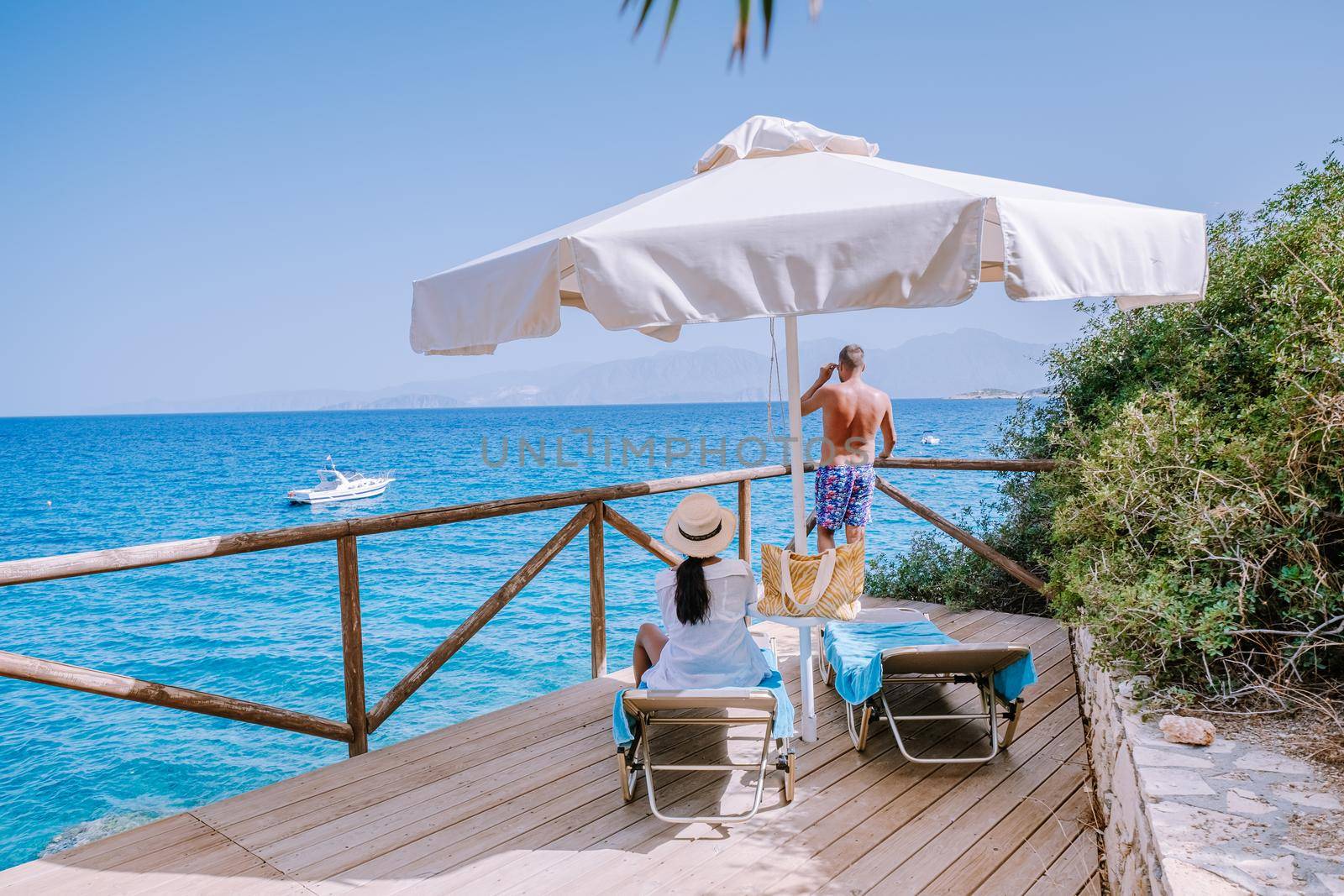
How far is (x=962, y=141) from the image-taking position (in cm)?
2998

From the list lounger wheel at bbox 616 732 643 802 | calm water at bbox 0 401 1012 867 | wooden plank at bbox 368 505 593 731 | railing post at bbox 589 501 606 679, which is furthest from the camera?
calm water at bbox 0 401 1012 867

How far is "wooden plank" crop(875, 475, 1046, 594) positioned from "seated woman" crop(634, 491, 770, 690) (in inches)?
99.3

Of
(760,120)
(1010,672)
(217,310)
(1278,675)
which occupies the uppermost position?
(217,310)

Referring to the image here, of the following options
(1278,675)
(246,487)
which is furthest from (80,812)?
(246,487)

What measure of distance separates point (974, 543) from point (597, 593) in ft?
8.57

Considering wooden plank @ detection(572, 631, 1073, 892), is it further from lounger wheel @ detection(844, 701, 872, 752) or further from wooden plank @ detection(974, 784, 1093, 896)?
wooden plank @ detection(974, 784, 1093, 896)

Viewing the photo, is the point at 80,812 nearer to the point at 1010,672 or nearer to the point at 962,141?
the point at 1010,672

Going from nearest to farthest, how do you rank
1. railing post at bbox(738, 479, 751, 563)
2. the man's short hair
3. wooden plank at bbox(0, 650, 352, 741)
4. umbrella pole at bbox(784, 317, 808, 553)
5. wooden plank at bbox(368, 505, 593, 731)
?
wooden plank at bbox(0, 650, 352, 741) → umbrella pole at bbox(784, 317, 808, 553) → wooden plank at bbox(368, 505, 593, 731) → the man's short hair → railing post at bbox(738, 479, 751, 563)

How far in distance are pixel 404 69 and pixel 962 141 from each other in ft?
68.6

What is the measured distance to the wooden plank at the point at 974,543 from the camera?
16.0ft

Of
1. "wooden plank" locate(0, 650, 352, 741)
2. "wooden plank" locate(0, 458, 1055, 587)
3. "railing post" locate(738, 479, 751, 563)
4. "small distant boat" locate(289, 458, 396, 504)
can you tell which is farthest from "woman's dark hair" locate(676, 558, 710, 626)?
"small distant boat" locate(289, 458, 396, 504)

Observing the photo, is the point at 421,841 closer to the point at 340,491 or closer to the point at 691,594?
the point at 691,594

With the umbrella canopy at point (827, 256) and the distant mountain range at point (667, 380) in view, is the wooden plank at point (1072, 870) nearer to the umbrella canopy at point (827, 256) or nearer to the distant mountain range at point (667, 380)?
the umbrella canopy at point (827, 256)

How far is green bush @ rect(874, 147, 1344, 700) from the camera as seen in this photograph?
226 centimetres
